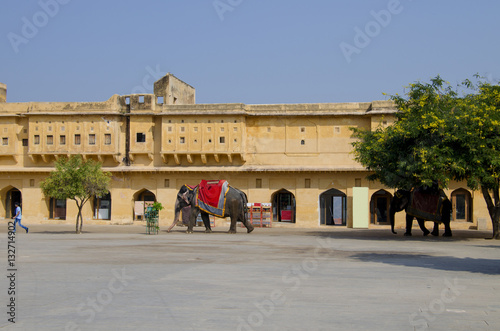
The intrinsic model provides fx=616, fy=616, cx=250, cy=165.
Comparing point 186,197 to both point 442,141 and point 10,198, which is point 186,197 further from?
point 10,198

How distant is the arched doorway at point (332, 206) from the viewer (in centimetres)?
3953

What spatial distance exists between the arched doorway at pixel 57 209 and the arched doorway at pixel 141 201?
5.01 meters

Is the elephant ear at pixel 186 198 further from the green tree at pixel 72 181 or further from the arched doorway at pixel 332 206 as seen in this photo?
the arched doorway at pixel 332 206

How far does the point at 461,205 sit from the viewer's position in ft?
126

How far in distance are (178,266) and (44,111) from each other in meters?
30.4

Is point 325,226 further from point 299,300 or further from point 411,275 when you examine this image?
point 299,300

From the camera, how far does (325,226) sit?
38938 millimetres

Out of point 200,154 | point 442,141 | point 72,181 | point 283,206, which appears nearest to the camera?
point 442,141

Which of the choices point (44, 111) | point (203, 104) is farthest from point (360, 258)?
point (44, 111)

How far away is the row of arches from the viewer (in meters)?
38.5

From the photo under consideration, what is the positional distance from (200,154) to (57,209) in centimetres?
1071

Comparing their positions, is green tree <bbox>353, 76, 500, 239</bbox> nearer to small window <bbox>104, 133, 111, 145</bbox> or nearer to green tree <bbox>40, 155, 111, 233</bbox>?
green tree <bbox>40, 155, 111, 233</bbox>

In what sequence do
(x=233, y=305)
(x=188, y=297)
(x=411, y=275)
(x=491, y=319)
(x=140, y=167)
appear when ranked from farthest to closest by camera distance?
1. (x=140, y=167)
2. (x=411, y=275)
3. (x=188, y=297)
4. (x=233, y=305)
5. (x=491, y=319)

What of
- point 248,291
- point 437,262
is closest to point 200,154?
point 437,262
